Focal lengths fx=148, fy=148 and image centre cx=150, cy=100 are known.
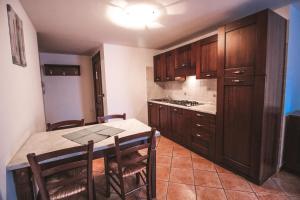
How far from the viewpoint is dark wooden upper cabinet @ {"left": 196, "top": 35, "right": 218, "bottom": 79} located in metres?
2.54

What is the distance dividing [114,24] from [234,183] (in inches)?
117

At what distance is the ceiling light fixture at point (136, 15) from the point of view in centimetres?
193

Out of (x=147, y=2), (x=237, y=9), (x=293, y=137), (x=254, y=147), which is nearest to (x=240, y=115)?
(x=254, y=147)

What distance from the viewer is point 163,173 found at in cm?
225

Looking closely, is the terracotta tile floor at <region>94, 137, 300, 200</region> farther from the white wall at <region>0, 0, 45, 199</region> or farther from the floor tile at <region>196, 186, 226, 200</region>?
the white wall at <region>0, 0, 45, 199</region>

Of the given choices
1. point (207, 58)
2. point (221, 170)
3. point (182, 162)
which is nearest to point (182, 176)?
point (182, 162)

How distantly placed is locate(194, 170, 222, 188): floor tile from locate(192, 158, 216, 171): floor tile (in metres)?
0.11

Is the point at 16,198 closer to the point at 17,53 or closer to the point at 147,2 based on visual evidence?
the point at 17,53

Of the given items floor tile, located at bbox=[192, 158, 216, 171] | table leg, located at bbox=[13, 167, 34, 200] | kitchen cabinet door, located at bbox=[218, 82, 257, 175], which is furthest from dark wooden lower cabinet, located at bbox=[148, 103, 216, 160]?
table leg, located at bbox=[13, 167, 34, 200]

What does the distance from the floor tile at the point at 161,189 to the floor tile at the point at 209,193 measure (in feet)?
1.31

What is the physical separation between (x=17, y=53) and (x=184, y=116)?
2.63 meters

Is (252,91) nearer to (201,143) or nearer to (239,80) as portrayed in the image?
(239,80)

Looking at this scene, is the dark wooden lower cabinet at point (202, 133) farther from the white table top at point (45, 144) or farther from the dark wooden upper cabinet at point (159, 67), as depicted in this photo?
the dark wooden upper cabinet at point (159, 67)

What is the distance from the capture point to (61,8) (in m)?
1.94
